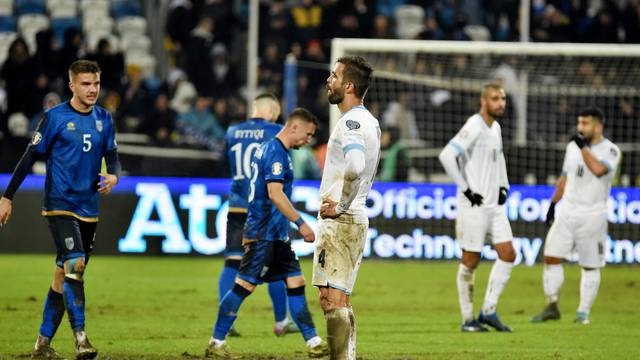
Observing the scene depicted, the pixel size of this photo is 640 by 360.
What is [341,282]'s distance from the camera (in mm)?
8422

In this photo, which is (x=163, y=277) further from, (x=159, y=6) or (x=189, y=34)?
(x=159, y=6)

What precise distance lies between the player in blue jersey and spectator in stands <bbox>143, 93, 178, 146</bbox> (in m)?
12.3

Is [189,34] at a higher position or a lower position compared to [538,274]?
higher

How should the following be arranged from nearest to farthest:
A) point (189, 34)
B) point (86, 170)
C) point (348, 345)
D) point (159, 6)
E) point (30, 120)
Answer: point (348, 345)
point (86, 170)
point (30, 120)
point (189, 34)
point (159, 6)

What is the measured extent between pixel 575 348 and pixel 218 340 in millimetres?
3405

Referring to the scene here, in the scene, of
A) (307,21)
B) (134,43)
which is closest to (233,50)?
(307,21)

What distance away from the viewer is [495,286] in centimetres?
1279

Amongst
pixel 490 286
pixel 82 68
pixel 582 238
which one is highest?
pixel 82 68

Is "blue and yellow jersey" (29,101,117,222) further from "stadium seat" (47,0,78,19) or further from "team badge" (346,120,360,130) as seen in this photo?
"stadium seat" (47,0,78,19)

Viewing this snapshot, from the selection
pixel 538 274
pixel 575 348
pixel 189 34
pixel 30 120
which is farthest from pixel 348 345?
pixel 189 34

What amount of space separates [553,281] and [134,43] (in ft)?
47.7

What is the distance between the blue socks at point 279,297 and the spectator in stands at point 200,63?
12.7m

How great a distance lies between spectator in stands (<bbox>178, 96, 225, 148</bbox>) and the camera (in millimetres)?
22812

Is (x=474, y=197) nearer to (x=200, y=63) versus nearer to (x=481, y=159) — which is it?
(x=481, y=159)
